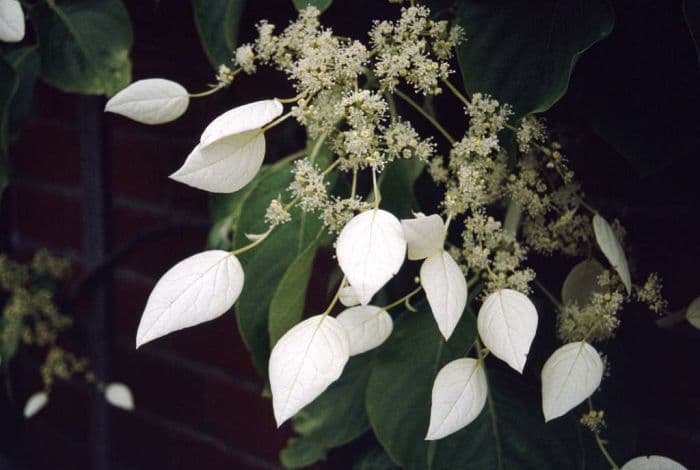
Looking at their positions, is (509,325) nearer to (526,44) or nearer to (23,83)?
(526,44)

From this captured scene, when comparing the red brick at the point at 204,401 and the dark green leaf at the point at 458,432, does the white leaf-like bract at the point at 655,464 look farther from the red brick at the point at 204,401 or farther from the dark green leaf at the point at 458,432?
the red brick at the point at 204,401

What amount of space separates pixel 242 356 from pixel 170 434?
0.21 meters

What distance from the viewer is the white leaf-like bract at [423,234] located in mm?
394

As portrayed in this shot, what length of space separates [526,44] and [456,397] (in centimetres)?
20

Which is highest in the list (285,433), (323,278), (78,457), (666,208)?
(666,208)

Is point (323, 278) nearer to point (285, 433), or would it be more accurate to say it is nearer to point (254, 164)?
point (285, 433)

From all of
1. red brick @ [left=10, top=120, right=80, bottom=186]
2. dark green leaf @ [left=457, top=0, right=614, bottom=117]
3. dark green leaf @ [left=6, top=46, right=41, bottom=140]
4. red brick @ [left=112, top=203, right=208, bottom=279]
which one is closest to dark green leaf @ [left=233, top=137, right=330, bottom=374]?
dark green leaf @ [left=457, top=0, right=614, bottom=117]

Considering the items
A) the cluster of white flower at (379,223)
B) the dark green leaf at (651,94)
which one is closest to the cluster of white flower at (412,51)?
the cluster of white flower at (379,223)

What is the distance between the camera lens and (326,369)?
0.39m

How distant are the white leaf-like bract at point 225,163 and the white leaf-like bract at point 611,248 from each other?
0.20 metres

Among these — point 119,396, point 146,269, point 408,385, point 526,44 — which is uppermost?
point 526,44

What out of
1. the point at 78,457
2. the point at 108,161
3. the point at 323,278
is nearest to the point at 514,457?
the point at 323,278

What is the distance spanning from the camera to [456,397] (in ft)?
1.39

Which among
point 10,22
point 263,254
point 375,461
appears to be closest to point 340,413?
point 375,461
